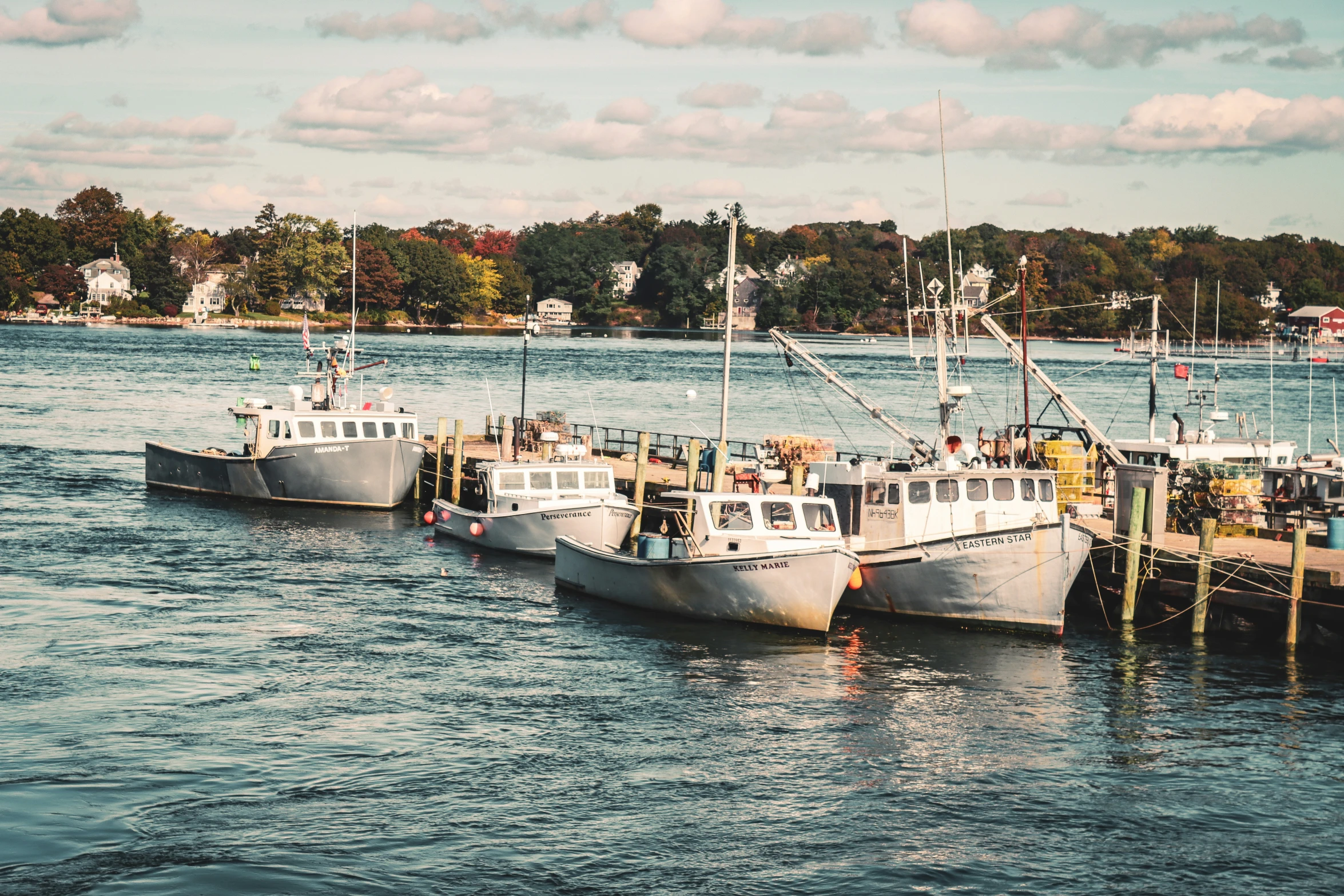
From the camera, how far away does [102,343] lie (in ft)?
505

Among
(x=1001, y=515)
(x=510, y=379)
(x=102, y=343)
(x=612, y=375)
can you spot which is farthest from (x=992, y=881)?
(x=102, y=343)

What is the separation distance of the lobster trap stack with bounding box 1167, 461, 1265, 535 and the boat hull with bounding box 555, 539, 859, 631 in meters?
11.0

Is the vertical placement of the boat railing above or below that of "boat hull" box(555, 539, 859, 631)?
above

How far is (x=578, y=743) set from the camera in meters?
21.7

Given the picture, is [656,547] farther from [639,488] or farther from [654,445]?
[654,445]

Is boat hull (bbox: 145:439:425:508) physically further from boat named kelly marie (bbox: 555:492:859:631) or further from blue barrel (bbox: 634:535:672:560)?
blue barrel (bbox: 634:535:672:560)

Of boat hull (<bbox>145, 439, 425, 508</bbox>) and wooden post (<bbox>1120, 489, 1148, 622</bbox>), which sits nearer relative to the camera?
wooden post (<bbox>1120, 489, 1148, 622</bbox>)

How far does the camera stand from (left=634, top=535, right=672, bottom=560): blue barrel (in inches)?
1204

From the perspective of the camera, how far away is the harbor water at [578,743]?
1717 cm

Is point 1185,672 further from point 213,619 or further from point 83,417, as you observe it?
point 83,417

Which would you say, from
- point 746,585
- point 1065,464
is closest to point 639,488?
point 746,585

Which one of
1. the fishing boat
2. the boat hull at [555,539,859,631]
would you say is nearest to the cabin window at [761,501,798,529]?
the boat hull at [555,539,859,631]

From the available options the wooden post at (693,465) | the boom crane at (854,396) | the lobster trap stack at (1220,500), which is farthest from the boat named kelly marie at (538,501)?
the lobster trap stack at (1220,500)

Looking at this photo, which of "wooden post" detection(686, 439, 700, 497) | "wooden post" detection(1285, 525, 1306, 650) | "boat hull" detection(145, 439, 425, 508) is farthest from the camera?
"boat hull" detection(145, 439, 425, 508)
